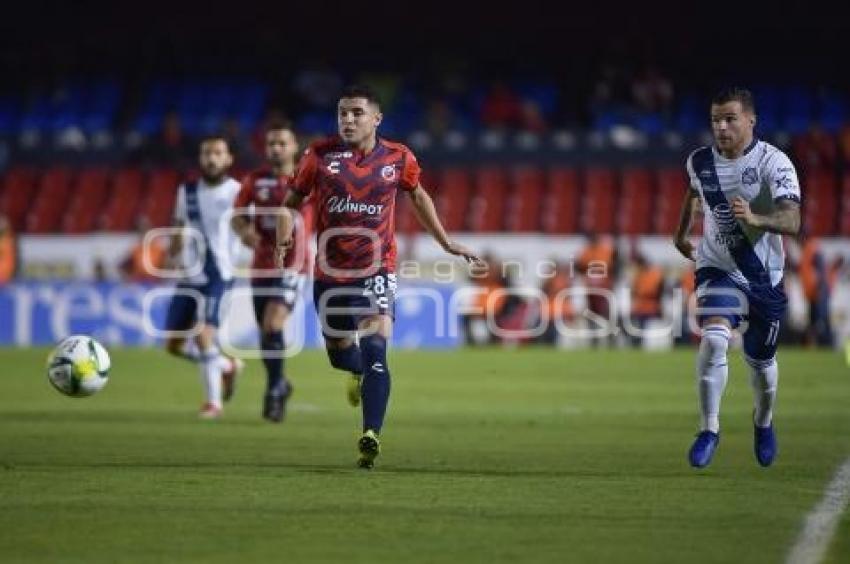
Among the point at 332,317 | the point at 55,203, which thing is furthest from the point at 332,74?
the point at 332,317

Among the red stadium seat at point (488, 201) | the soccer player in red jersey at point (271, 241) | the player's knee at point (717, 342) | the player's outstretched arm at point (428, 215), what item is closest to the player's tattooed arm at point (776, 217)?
the player's knee at point (717, 342)

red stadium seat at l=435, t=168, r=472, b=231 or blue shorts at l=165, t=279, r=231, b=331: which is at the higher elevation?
red stadium seat at l=435, t=168, r=472, b=231

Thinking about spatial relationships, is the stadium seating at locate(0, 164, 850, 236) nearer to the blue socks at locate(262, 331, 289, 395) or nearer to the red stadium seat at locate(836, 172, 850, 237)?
the red stadium seat at locate(836, 172, 850, 237)

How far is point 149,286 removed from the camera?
26.3 meters

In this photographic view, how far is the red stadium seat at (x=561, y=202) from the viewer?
30.4 meters

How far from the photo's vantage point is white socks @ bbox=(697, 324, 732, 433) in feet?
34.7

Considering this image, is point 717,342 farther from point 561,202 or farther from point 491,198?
point 491,198

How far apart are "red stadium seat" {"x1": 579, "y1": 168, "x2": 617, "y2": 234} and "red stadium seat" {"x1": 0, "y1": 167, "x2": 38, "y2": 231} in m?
9.51

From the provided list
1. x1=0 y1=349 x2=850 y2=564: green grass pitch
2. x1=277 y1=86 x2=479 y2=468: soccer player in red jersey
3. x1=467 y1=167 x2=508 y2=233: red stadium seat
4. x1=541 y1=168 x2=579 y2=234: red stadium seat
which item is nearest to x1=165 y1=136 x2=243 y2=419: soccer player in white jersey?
x1=0 y1=349 x2=850 y2=564: green grass pitch

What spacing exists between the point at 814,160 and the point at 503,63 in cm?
675

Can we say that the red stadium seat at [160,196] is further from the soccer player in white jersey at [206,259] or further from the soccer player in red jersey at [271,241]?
the soccer player in red jersey at [271,241]

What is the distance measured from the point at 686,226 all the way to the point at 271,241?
473cm

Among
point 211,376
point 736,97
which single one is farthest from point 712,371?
point 211,376

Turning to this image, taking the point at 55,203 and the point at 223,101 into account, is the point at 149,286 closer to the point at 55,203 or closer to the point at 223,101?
the point at 55,203
